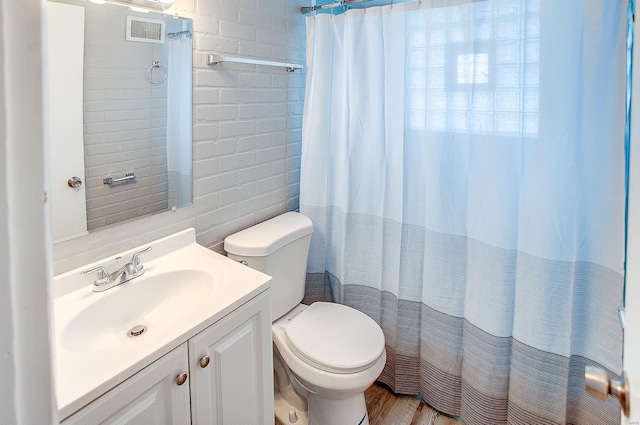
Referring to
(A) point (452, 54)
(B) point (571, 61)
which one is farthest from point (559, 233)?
(A) point (452, 54)

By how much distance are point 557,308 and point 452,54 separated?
1.05 meters

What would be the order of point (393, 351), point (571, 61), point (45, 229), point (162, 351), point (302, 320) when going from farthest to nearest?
point (393, 351) < point (302, 320) < point (571, 61) < point (162, 351) < point (45, 229)

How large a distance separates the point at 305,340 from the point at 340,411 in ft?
1.05

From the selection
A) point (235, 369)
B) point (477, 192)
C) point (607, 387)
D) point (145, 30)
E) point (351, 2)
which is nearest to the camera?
point (607, 387)

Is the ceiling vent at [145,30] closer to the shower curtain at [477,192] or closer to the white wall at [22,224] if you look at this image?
the shower curtain at [477,192]

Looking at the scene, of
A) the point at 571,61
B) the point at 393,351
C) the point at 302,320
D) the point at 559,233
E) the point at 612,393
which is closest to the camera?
the point at 612,393

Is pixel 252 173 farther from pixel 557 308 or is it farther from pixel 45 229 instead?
pixel 45 229

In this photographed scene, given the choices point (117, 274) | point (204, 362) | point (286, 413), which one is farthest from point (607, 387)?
point (286, 413)

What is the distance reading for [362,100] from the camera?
1.82 metres

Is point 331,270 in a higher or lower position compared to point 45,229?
lower

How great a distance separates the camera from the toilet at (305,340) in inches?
58.1

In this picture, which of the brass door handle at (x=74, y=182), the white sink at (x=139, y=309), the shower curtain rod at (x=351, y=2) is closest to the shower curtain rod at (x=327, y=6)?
the shower curtain rod at (x=351, y=2)

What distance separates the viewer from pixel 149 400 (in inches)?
37.9

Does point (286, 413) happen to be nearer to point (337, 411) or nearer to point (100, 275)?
point (337, 411)
